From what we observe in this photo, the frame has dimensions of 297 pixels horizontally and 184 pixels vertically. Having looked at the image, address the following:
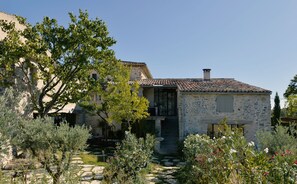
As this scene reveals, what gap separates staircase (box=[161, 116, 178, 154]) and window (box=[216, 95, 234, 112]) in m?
4.19

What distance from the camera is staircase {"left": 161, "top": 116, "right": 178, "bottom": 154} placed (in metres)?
16.2

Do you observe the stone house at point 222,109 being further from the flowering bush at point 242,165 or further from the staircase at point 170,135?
the flowering bush at point 242,165

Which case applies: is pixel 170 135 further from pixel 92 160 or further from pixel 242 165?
pixel 242 165

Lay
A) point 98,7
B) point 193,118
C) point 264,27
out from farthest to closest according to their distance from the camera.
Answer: point 193,118 → point 264,27 → point 98,7

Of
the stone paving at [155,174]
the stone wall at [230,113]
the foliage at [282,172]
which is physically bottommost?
the stone paving at [155,174]

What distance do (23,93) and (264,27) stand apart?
1352 centimetres

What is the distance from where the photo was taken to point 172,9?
38.6 feet

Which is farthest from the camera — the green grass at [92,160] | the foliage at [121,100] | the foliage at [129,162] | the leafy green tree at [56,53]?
the foliage at [121,100]

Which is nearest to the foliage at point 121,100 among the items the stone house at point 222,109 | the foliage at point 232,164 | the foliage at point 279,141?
the stone house at point 222,109

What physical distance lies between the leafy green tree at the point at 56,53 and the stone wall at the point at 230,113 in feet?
22.9

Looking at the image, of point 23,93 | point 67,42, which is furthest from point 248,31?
point 23,93

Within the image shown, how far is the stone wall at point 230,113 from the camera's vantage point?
16.3 meters

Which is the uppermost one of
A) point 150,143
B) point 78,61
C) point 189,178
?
point 78,61

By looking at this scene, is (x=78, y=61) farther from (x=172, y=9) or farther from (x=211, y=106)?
(x=211, y=106)
